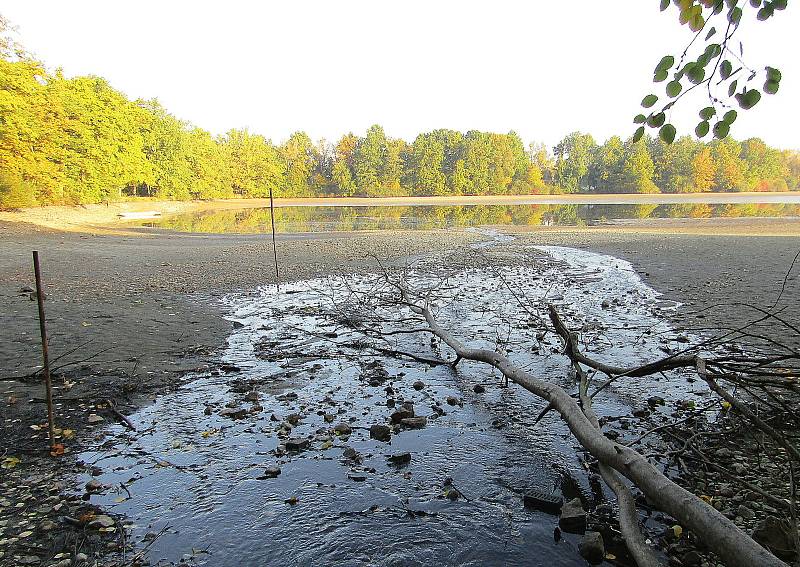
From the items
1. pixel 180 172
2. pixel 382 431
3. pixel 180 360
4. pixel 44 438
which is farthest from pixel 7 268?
pixel 180 172

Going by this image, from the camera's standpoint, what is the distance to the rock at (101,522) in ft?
12.9

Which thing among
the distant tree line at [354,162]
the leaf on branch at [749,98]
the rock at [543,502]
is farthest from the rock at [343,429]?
the distant tree line at [354,162]

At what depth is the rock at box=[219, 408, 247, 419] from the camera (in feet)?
20.0

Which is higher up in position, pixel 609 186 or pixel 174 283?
pixel 609 186

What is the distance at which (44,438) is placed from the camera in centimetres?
530

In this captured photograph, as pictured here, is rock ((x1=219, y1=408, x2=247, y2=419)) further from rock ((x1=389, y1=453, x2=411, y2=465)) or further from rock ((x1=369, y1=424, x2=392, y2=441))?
rock ((x1=389, y1=453, x2=411, y2=465))

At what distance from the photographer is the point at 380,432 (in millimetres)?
5613

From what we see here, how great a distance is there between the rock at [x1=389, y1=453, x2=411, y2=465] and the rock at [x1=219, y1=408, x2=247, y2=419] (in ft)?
6.75

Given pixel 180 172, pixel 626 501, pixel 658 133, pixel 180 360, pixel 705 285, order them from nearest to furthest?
1. pixel 658 133
2. pixel 626 501
3. pixel 180 360
4. pixel 705 285
5. pixel 180 172

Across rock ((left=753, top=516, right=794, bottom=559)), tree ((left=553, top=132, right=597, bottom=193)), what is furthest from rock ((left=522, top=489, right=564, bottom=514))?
tree ((left=553, top=132, right=597, bottom=193))

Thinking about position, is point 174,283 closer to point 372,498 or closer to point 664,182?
point 372,498

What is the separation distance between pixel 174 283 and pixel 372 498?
39.0 ft

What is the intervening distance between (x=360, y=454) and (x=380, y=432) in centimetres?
43

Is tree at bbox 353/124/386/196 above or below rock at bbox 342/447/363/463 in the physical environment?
above
